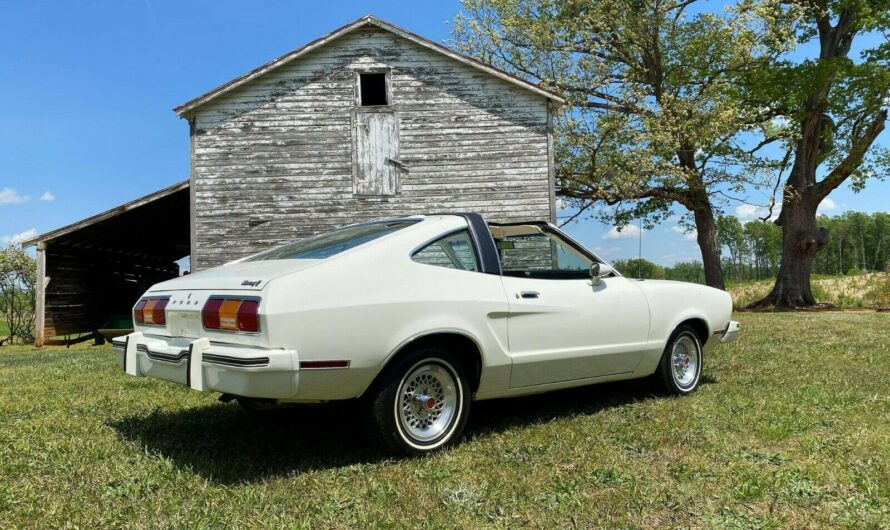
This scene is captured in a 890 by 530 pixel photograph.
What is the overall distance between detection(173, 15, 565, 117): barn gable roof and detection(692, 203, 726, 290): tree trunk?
1202cm

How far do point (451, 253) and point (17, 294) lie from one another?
2848 cm

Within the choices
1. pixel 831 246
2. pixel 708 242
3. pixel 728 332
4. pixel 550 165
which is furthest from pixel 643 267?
pixel 831 246

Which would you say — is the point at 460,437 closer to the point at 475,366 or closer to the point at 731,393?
the point at 475,366

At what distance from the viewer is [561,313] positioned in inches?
177

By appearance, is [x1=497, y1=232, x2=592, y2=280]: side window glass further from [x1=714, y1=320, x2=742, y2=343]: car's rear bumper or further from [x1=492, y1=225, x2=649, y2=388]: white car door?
[x1=714, y1=320, x2=742, y2=343]: car's rear bumper

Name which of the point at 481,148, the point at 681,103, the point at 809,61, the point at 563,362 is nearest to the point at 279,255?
the point at 563,362

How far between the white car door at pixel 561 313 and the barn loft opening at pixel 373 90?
34.8 feet

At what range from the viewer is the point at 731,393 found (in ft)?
18.4

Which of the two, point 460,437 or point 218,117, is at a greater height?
point 218,117

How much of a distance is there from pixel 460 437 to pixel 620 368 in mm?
1578

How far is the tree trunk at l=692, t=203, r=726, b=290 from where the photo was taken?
23.7 m

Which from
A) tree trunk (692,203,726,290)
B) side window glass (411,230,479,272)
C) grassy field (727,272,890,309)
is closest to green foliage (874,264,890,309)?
grassy field (727,272,890,309)

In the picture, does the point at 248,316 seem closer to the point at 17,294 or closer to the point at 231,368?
the point at 231,368

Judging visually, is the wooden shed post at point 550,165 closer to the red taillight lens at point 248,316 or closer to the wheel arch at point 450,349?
the wheel arch at point 450,349
